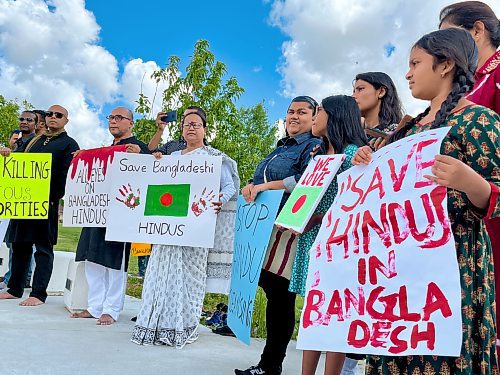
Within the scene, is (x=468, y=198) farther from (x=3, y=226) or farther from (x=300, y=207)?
(x=3, y=226)

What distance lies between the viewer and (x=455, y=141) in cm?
153

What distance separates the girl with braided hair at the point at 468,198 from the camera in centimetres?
140

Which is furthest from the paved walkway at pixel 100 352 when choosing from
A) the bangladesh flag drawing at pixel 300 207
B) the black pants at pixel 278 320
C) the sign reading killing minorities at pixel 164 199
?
the bangladesh flag drawing at pixel 300 207

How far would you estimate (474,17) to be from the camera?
1936mm

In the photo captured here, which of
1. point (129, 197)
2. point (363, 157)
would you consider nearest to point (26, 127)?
point (129, 197)

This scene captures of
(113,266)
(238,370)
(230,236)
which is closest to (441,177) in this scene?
(238,370)

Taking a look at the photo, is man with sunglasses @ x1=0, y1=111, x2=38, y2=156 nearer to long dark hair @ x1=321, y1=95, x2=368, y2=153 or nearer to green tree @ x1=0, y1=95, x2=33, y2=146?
long dark hair @ x1=321, y1=95, x2=368, y2=153

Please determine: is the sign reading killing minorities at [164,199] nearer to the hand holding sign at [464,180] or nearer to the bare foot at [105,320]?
the bare foot at [105,320]

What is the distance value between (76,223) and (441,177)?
4.00m

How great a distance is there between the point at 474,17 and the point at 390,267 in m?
1.08

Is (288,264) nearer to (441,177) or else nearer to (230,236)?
(230,236)

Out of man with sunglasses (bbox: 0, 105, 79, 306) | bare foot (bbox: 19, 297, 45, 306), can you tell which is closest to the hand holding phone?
man with sunglasses (bbox: 0, 105, 79, 306)

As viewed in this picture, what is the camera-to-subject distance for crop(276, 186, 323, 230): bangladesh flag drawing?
2.32 metres

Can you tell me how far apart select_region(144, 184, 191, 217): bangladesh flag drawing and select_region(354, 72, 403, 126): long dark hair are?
165 cm
